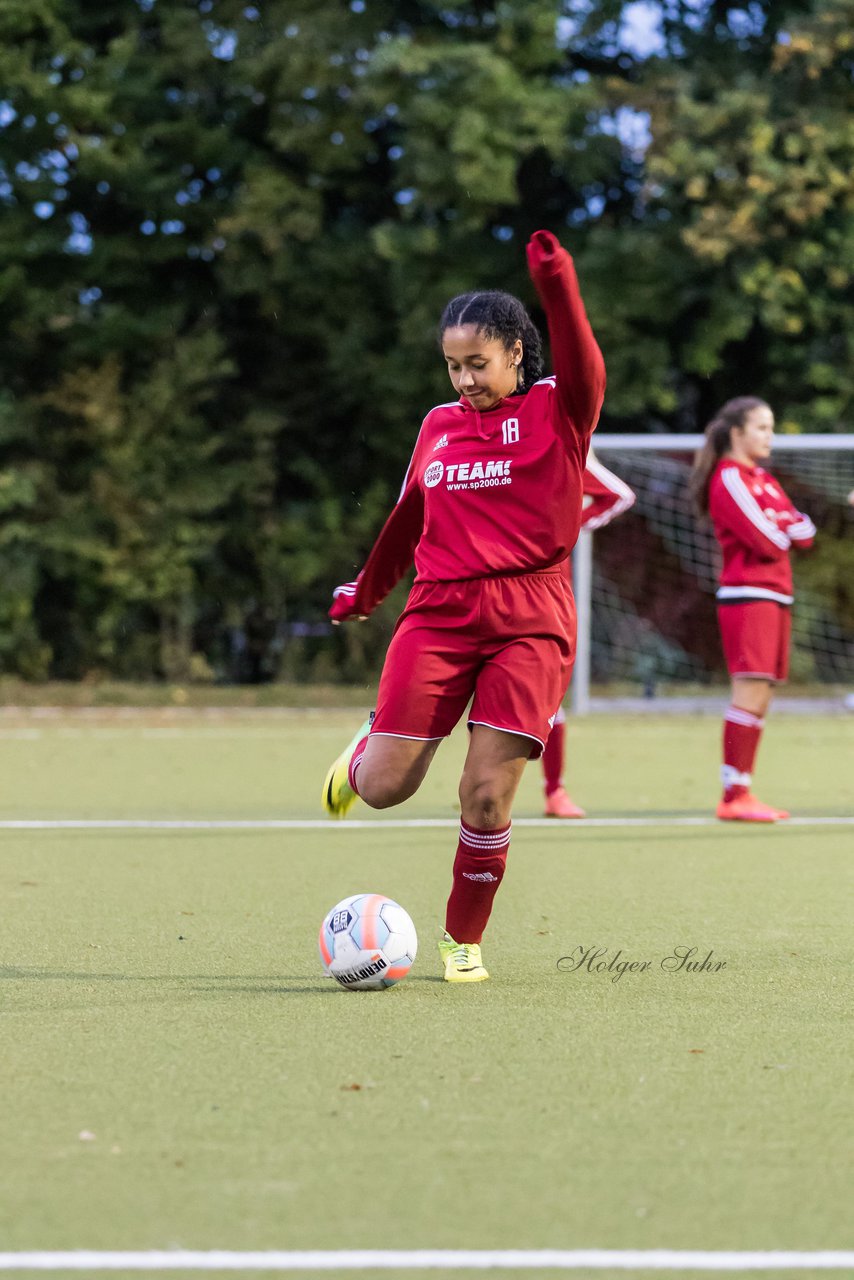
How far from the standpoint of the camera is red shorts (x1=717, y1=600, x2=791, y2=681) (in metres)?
9.01

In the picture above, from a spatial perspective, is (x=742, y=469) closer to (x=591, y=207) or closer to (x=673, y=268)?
(x=673, y=268)

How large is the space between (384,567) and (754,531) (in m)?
3.83

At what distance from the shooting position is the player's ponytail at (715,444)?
9.14 m

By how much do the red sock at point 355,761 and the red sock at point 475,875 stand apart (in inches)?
13.2

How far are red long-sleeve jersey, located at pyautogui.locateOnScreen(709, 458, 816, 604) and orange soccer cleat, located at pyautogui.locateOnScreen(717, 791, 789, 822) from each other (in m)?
1.00

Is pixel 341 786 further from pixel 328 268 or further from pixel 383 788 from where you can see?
pixel 328 268

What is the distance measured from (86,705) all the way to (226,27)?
7487mm

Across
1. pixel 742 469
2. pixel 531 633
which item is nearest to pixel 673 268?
pixel 742 469


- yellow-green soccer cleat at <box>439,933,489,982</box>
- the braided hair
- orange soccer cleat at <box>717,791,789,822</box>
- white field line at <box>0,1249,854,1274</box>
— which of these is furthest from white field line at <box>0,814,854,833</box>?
white field line at <box>0,1249,854,1274</box>

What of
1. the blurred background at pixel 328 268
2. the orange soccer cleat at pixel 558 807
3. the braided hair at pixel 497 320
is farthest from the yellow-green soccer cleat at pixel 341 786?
the blurred background at pixel 328 268

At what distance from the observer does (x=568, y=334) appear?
4508mm

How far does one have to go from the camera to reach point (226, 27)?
19609 mm

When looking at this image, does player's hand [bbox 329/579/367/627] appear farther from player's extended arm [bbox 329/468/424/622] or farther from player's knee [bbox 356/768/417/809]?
player's knee [bbox 356/768/417/809]

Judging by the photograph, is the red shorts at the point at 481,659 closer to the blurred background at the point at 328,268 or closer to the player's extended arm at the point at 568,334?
the player's extended arm at the point at 568,334
